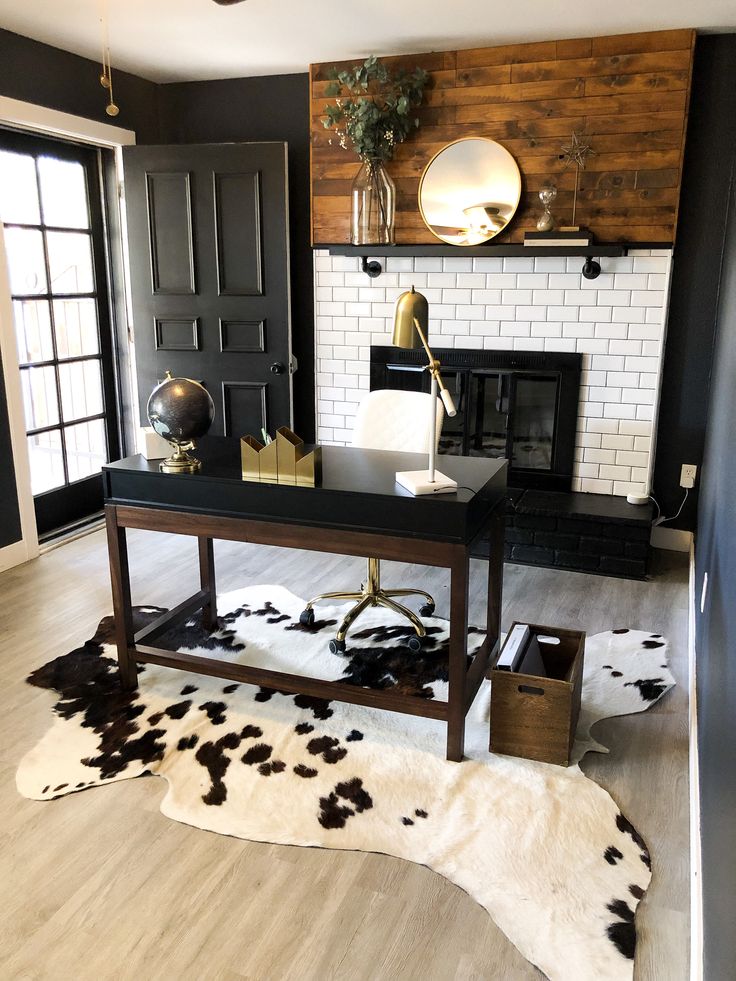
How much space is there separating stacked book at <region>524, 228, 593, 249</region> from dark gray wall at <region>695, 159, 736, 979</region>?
100cm

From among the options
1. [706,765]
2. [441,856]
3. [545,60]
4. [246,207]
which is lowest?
[441,856]

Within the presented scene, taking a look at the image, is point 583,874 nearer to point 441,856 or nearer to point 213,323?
point 441,856

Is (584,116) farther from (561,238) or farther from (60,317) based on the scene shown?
(60,317)

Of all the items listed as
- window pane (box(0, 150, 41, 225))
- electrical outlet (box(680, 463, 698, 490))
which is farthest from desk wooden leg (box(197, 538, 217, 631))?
electrical outlet (box(680, 463, 698, 490))

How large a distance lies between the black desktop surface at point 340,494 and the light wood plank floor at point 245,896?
89 centimetres

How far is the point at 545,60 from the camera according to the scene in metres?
4.01

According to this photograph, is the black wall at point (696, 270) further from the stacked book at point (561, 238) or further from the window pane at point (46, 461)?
the window pane at point (46, 461)

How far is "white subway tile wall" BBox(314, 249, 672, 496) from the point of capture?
4.21m

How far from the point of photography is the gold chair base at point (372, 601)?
3277 mm

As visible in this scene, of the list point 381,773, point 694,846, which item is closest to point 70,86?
point 381,773

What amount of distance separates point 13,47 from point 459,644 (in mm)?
3766

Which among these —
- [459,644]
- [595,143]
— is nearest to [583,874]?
[459,644]

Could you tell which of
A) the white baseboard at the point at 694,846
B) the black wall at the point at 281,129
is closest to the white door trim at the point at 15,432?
the black wall at the point at 281,129

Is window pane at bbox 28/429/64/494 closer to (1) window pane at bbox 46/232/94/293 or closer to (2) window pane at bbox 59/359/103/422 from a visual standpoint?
(2) window pane at bbox 59/359/103/422
